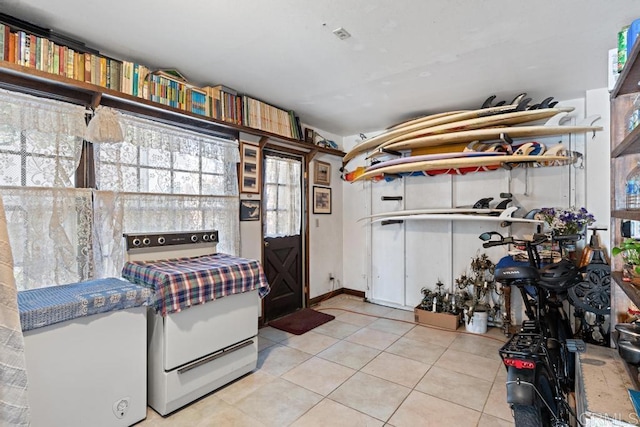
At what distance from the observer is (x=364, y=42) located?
233 cm

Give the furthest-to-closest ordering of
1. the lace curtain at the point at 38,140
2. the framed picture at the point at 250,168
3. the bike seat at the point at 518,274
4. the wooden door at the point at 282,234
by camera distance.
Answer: the wooden door at the point at 282,234 → the framed picture at the point at 250,168 → the lace curtain at the point at 38,140 → the bike seat at the point at 518,274

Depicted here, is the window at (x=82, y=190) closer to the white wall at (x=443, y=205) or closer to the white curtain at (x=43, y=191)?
the white curtain at (x=43, y=191)

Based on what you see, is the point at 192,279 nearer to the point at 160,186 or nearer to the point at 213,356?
the point at 213,356

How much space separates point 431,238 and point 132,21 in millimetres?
3993

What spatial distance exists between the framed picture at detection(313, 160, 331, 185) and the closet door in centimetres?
73

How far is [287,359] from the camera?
300 centimetres

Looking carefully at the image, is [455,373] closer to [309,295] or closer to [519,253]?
[519,253]

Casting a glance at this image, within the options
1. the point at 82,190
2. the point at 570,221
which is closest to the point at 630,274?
the point at 570,221

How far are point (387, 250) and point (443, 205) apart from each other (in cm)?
108

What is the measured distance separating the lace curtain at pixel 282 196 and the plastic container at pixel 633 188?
10.8 feet

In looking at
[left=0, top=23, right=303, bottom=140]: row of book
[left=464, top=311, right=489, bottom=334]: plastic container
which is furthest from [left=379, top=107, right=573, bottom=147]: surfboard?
[left=464, top=311, right=489, bottom=334]: plastic container

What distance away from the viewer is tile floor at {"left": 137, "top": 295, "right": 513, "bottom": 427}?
7.04 ft

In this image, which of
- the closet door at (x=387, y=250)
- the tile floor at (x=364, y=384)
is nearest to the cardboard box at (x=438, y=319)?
the tile floor at (x=364, y=384)

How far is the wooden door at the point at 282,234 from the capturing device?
402cm
